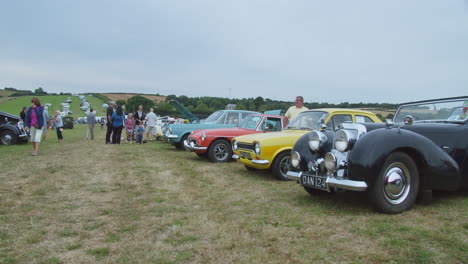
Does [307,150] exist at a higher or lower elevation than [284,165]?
higher

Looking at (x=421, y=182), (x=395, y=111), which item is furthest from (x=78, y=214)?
(x=395, y=111)

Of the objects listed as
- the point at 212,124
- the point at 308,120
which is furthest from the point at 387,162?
the point at 212,124

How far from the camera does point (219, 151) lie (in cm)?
894

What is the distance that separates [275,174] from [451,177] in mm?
2987

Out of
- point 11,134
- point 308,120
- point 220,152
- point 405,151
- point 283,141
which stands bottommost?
point 11,134

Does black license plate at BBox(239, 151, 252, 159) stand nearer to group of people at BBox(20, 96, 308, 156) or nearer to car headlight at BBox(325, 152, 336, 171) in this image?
group of people at BBox(20, 96, 308, 156)

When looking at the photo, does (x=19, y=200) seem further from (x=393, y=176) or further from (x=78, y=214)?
(x=393, y=176)

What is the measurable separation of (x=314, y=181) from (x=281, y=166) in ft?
7.57

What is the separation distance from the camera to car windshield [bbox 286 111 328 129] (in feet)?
21.4

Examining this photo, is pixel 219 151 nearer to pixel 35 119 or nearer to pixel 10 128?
pixel 35 119

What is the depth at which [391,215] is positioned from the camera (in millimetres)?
3803

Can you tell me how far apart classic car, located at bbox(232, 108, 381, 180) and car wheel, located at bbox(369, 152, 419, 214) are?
2327 mm

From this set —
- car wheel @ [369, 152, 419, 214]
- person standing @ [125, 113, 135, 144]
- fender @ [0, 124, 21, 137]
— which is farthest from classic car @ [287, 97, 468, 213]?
fender @ [0, 124, 21, 137]

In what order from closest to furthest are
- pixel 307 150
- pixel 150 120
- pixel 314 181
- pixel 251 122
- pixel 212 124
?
1. pixel 314 181
2. pixel 307 150
3. pixel 251 122
4. pixel 212 124
5. pixel 150 120
